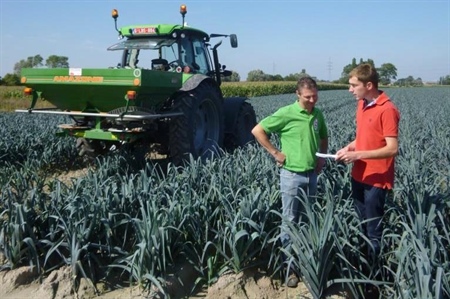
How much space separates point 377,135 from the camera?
8.91ft

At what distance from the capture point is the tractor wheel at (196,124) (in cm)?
534

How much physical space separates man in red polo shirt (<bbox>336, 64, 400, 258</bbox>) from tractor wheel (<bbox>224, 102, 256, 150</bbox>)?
4038 millimetres

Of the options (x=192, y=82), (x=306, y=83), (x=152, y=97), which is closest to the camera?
(x=306, y=83)

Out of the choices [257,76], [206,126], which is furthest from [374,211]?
[257,76]

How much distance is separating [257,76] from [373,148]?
6088 cm

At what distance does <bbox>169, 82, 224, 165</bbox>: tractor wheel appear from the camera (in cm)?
534

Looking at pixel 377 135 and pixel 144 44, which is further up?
pixel 144 44

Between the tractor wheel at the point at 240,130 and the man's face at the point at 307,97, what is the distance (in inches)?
155

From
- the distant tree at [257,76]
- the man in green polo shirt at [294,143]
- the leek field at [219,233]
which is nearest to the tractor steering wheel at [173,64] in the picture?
the leek field at [219,233]

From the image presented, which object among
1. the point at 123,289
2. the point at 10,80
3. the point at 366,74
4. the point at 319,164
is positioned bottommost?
the point at 123,289

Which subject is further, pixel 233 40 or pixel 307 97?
pixel 233 40

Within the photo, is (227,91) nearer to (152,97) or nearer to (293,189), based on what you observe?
(152,97)

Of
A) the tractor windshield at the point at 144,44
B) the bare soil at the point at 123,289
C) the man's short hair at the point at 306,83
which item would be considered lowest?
the bare soil at the point at 123,289

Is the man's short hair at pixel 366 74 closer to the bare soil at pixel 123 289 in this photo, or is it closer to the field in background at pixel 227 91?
the bare soil at pixel 123 289
